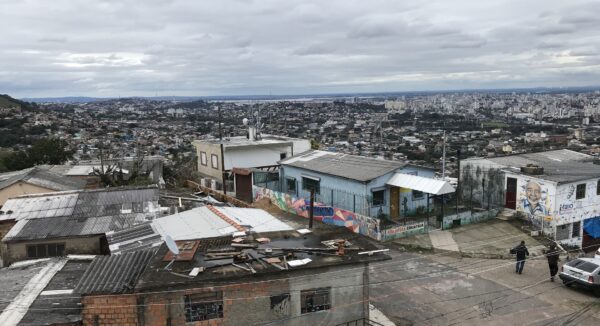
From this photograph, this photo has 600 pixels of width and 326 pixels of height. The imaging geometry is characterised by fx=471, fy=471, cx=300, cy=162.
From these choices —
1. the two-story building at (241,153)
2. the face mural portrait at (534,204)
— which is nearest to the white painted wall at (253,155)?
the two-story building at (241,153)

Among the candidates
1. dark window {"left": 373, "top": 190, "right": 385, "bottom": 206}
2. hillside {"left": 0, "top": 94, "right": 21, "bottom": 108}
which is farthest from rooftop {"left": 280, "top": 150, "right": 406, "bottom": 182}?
hillside {"left": 0, "top": 94, "right": 21, "bottom": 108}

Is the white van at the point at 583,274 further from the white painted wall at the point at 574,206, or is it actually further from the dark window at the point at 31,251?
the dark window at the point at 31,251

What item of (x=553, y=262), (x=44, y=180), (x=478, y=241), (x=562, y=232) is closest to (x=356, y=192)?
(x=478, y=241)

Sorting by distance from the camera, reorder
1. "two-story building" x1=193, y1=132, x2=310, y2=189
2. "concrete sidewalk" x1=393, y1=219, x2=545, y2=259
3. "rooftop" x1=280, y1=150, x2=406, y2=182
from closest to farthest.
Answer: "concrete sidewalk" x1=393, y1=219, x2=545, y2=259 < "rooftop" x1=280, y1=150, x2=406, y2=182 < "two-story building" x1=193, y1=132, x2=310, y2=189

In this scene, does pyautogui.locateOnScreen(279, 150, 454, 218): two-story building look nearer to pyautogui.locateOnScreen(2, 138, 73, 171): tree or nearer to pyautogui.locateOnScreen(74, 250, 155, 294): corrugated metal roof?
pyautogui.locateOnScreen(74, 250, 155, 294): corrugated metal roof

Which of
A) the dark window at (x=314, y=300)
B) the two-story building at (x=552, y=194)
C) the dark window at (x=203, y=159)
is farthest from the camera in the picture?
the dark window at (x=203, y=159)

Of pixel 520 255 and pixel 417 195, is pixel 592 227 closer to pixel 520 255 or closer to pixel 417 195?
pixel 417 195
